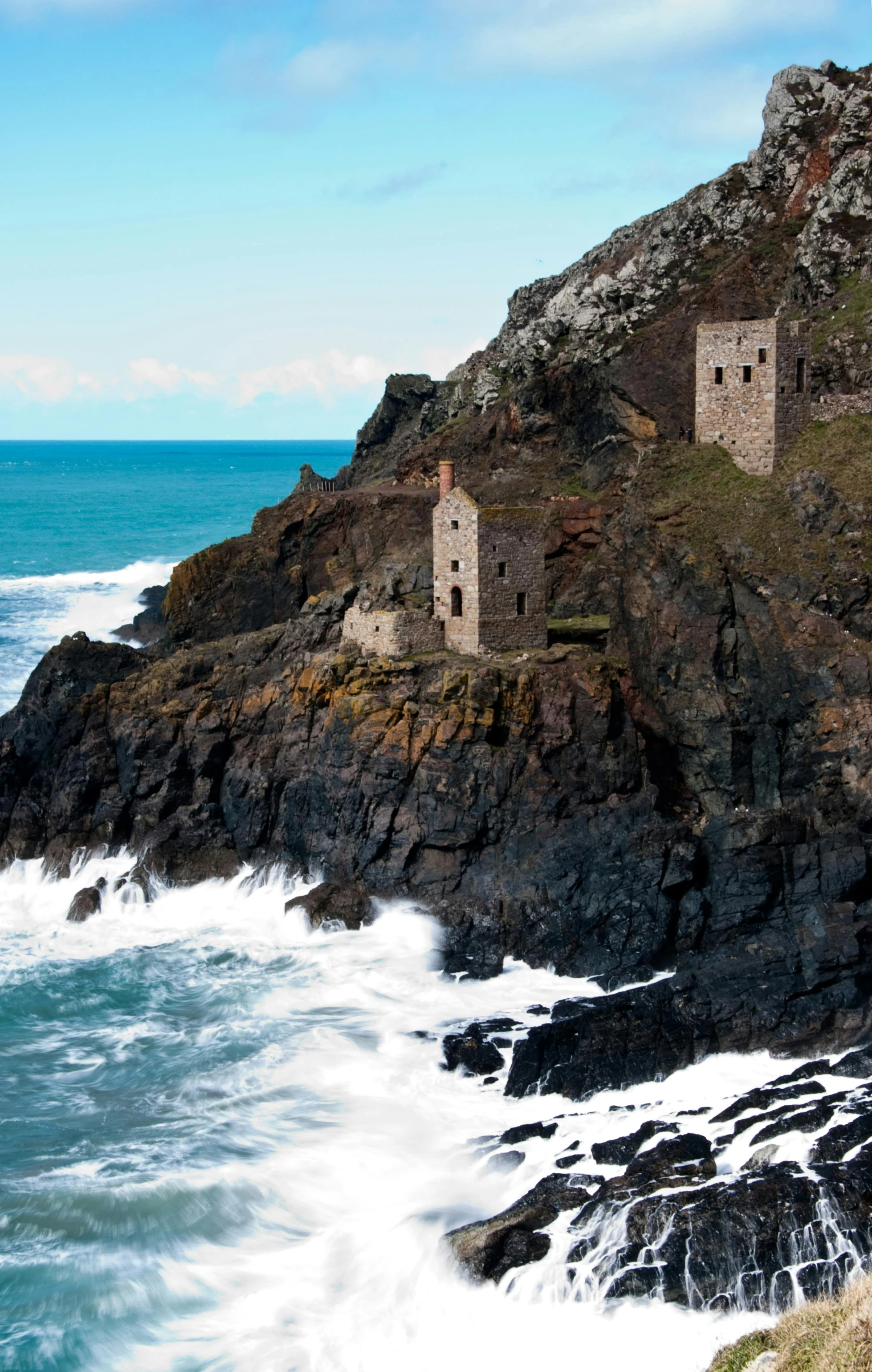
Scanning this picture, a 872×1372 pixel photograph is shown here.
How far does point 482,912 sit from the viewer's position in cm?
3653

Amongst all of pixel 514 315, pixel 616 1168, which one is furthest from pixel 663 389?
pixel 616 1168

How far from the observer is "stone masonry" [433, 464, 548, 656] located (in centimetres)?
4175

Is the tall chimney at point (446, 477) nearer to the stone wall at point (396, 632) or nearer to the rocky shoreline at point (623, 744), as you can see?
the rocky shoreline at point (623, 744)

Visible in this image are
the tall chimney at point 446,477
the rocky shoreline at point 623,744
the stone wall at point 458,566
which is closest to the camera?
the rocky shoreline at point 623,744

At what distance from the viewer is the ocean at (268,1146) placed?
74.6ft

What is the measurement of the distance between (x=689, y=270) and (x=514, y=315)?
15.5m

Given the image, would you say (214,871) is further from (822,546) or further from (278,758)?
(822,546)

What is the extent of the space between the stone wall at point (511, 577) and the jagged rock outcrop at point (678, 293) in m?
11.6

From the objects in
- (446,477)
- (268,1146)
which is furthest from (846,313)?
(268,1146)

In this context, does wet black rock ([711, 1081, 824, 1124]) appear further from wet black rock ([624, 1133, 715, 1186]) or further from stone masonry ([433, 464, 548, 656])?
stone masonry ([433, 464, 548, 656])

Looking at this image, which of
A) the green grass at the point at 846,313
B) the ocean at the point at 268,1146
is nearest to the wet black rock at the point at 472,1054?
the ocean at the point at 268,1146

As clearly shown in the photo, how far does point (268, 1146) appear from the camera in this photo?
28312 mm

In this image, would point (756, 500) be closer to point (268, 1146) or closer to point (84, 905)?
point (84, 905)

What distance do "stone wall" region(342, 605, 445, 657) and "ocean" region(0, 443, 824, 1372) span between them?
7581 millimetres
